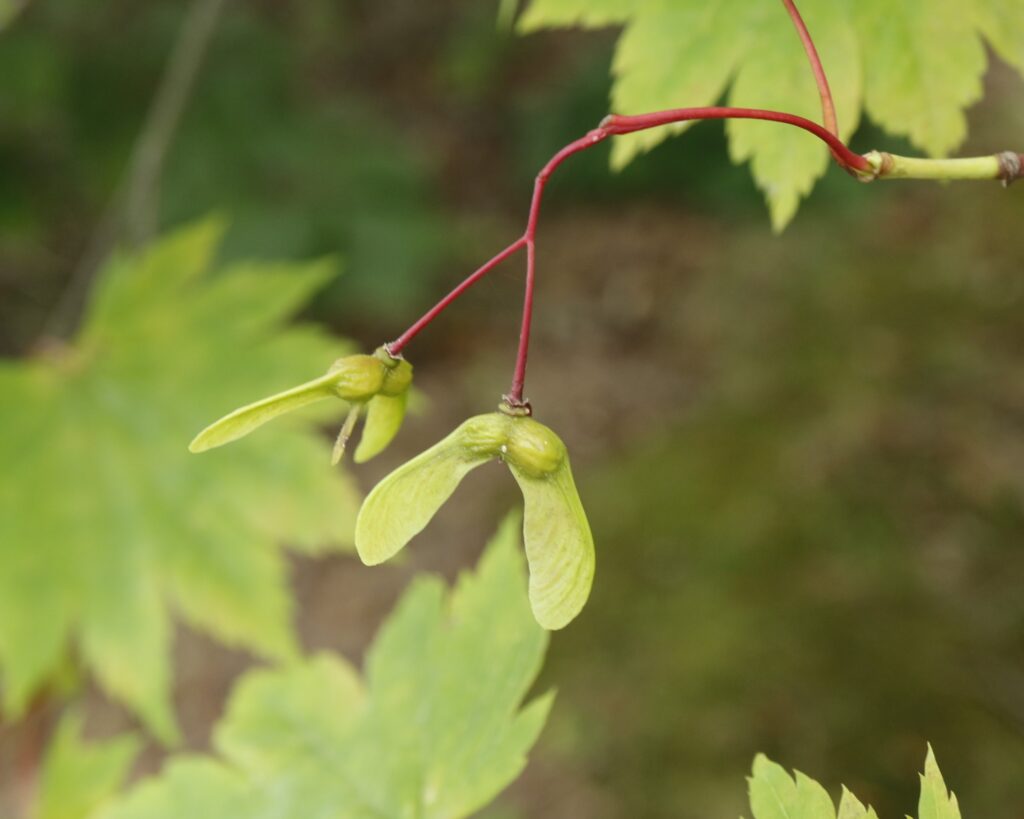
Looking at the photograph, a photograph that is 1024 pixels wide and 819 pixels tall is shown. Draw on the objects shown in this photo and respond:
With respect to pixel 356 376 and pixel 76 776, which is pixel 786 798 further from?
pixel 76 776

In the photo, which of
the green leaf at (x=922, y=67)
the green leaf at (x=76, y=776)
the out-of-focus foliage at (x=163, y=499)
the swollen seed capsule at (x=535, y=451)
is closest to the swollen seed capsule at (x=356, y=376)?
the swollen seed capsule at (x=535, y=451)

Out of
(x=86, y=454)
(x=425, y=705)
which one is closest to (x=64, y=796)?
(x=86, y=454)

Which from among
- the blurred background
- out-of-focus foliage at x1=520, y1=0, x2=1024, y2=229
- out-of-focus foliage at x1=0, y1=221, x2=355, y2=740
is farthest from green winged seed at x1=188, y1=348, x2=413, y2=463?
the blurred background

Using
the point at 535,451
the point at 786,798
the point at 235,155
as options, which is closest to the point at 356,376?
the point at 535,451

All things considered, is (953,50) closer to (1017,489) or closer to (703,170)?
(1017,489)

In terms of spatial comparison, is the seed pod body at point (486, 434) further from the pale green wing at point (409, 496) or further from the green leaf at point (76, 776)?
the green leaf at point (76, 776)

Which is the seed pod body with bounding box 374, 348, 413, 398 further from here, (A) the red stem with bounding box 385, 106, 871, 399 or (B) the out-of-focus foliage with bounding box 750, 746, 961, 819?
(B) the out-of-focus foliage with bounding box 750, 746, 961, 819
